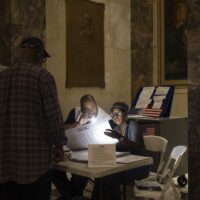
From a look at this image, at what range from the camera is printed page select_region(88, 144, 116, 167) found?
268cm

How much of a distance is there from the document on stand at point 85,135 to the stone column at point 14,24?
5.03 ft

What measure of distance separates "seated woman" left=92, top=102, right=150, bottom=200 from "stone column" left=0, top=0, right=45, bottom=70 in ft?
4.52

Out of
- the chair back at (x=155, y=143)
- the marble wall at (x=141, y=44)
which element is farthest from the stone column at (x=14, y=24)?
the marble wall at (x=141, y=44)

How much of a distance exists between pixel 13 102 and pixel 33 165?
438mm

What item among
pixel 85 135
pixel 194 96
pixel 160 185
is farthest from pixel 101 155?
pixel 160 185

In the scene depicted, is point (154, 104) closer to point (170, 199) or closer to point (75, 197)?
point (170, 199)

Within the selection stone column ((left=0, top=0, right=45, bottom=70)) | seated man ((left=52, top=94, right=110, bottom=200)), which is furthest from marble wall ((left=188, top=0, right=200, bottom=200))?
stone column ((left=0, top=0, right=45, bottom=70))

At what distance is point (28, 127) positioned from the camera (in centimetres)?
254

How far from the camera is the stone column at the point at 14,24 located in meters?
Result: 4.35

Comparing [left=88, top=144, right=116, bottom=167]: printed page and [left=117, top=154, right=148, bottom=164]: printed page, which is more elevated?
[left=88, top=144, right=116, bottom=167]: printed page

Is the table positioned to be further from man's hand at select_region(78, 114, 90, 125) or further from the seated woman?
man's hand at select_region(78, 114, 90, 125)

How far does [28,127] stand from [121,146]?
3.82 ft

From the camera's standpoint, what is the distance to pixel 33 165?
8.40 ft

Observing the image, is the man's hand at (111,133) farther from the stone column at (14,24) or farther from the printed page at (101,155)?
the stone column at (14,24)
